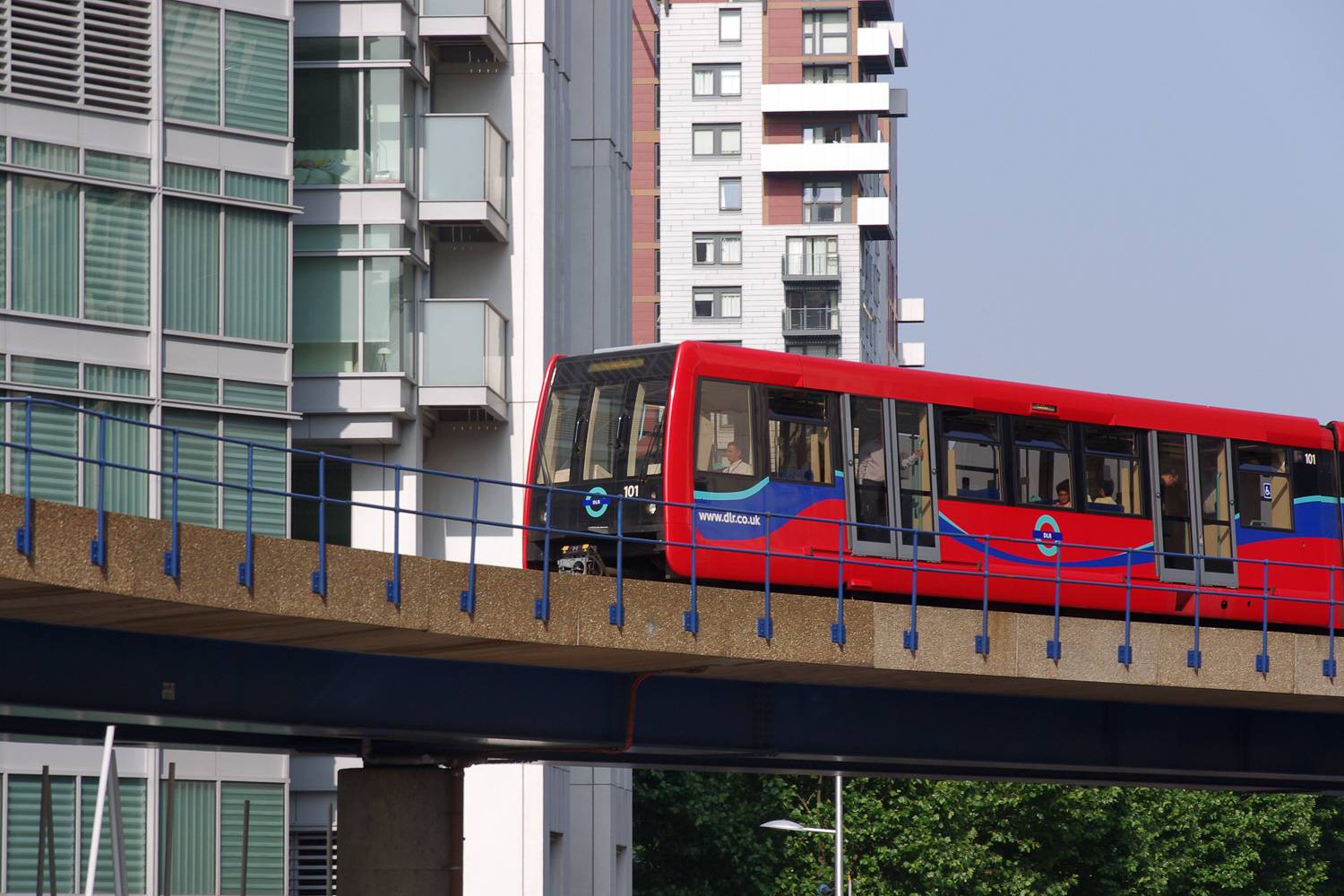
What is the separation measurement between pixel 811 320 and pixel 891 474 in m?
81.9

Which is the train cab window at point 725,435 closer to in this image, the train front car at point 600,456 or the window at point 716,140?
the train front car at point 600,456

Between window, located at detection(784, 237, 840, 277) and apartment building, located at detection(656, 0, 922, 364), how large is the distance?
2.4 inches

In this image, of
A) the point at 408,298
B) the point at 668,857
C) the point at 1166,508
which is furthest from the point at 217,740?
the point at 668,857

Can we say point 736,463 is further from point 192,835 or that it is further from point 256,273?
point 256,273

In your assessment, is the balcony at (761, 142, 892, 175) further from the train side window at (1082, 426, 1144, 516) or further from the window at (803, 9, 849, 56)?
the train side window at (1082, 426, 1144, 516)

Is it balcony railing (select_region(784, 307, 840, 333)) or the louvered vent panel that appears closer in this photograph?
the louvered vent panel

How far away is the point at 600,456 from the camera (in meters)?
22.5

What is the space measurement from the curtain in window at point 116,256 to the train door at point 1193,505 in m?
13.3

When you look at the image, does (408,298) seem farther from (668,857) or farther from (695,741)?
(668,857)

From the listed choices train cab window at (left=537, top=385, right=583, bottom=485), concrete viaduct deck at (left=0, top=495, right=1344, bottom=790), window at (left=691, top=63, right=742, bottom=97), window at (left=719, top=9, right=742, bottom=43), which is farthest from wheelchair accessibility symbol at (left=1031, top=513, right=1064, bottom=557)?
window at (left=719, top=9, right=742, bottom=43)

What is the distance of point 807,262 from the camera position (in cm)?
10544

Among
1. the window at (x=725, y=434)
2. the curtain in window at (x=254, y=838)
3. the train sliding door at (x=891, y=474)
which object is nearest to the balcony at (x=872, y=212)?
the curtain in window at (x=254, y=838)

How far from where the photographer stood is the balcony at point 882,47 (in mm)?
108188

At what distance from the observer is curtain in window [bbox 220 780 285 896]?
2930cm
